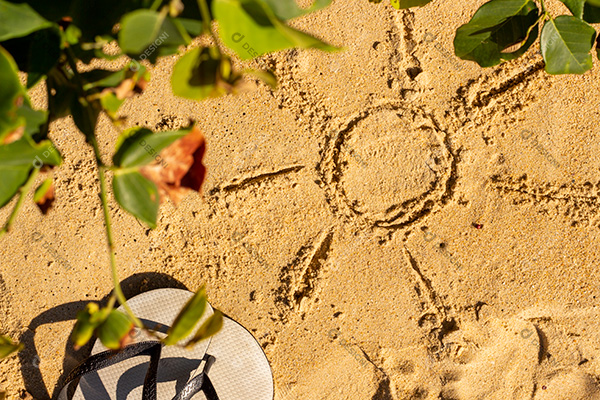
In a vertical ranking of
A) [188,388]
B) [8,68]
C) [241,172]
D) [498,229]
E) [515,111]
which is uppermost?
[8,68]

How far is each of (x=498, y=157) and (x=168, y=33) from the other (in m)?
1.18

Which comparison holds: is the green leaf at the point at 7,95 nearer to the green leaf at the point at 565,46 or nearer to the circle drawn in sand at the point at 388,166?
the green leaf at the point at 565,46

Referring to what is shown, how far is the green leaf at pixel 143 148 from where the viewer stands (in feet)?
1.63

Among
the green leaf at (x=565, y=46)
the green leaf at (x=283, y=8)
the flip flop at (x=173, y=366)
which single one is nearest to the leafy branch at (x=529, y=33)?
the green leaf at (x=565, y=46)

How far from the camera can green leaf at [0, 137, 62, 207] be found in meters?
0.44

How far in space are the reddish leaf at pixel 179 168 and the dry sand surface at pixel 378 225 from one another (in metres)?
0.88

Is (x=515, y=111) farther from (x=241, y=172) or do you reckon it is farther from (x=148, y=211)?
(x=148, y=211)

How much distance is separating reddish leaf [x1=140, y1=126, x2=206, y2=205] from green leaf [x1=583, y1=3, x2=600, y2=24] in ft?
2.05

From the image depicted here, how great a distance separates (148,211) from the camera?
1.64 ft

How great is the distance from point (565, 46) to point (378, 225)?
77 cm

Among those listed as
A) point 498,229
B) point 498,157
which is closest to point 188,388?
point 498,229

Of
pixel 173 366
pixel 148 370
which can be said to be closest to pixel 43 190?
pixel 148 370

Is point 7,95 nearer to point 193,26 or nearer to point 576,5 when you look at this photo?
point 193,26

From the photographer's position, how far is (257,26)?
344mm
